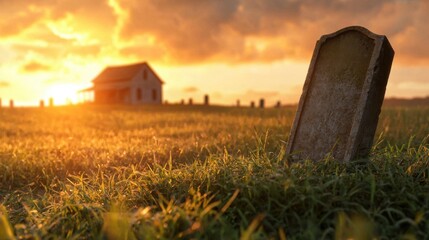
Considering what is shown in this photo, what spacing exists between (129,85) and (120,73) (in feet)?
11.1

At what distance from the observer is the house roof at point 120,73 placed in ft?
168

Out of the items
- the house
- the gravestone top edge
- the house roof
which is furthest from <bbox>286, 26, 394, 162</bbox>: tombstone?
the house roof

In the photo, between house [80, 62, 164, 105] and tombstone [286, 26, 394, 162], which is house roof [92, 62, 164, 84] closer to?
house [80, 62, 164, 105]

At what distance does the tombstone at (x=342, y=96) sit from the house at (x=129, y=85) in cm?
4539

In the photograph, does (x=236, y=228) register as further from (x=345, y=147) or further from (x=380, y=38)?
(x=380, y=38)

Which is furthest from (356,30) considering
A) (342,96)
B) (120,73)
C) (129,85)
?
(120,73)

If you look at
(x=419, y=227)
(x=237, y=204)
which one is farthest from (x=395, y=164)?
(x=237, y=204)

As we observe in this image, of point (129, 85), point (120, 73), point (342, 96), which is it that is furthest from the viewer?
point (120, 73)

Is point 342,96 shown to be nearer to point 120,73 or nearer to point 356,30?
point 356,30

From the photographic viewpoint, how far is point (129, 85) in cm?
5056

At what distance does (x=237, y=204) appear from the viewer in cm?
374

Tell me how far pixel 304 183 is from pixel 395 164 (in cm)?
134

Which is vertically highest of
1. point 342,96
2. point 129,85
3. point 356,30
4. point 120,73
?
point 356,30

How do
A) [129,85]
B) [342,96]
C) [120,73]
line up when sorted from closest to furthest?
[342,96] → [129,85] → [120,73]
